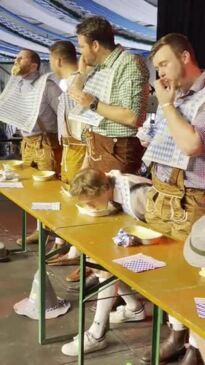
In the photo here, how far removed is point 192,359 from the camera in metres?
2.25

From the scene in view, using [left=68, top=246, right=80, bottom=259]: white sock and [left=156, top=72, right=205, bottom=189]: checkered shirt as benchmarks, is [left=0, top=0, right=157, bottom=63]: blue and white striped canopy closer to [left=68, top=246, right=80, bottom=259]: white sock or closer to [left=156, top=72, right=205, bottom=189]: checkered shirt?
[left=68, top=246, right=80, bottom=259]: white sock

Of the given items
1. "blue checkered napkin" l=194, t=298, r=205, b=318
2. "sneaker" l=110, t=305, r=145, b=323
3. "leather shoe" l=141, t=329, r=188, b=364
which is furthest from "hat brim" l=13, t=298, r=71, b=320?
"blue checkered napkin" l=194, t=298, r=205, b=318

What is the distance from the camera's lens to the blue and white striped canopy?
5766 mm

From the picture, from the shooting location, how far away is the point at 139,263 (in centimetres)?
181

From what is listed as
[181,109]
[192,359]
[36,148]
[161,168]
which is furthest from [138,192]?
[36,148]

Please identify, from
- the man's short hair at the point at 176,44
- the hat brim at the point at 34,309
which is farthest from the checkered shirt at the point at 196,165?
the hat brim at the point at 34,309

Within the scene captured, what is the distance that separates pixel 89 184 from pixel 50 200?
41 cm

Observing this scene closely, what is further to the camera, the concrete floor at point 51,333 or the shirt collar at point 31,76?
the shirt collar at point 31,76

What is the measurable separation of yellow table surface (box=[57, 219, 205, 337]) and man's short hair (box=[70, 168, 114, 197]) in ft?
0.54

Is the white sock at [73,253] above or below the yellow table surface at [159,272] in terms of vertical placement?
below

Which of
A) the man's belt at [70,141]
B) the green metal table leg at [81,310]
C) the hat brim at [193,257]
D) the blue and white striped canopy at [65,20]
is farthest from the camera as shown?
the blue and white striped canopy at [65,20]

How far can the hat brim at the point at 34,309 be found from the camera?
292cm

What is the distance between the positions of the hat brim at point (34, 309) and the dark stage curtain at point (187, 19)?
286 cm

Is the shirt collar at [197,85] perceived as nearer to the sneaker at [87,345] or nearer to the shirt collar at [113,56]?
the shirt collar at [113,56]
